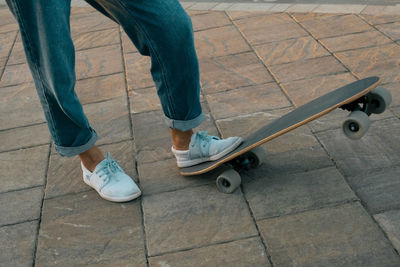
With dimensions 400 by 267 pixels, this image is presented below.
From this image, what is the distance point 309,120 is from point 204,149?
1.83 ft

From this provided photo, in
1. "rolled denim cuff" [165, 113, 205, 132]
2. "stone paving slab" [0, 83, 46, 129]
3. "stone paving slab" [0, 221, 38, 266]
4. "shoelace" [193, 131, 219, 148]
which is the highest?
"rolled denim cuff" [165, 113, 205, 132]

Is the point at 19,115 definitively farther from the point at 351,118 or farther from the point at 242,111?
the point at 351,118

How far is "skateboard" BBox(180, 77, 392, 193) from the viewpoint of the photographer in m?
2.23

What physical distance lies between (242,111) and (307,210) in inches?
42.8

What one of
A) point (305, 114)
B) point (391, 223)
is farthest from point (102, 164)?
point (391, 223)

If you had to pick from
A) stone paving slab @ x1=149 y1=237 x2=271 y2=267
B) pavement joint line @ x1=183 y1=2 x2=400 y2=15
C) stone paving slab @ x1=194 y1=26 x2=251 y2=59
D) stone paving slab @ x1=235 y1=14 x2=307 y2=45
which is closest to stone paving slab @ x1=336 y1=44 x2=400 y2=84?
stone paving slab @ x1=235 y1=14 x2=307 y2=45

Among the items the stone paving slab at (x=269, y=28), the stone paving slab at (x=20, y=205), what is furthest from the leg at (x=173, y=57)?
the stone paving slab at (x=269, y=28)

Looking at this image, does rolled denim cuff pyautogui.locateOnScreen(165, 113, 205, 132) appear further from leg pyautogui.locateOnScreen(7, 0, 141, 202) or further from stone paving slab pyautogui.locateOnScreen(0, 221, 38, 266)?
stone paving slab pyautogui.locateOnScreen(0, 221, 38, 266)

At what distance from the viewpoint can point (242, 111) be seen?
128 inches

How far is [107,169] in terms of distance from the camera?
2.62m

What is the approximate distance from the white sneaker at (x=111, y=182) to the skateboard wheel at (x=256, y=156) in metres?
0.53

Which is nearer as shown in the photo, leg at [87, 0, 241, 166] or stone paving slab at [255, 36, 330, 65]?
leg at [87, 0, 241, 166]

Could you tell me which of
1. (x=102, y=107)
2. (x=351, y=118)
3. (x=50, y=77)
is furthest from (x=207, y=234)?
(x=102, y=107)

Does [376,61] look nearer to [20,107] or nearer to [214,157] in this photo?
[214,157]
